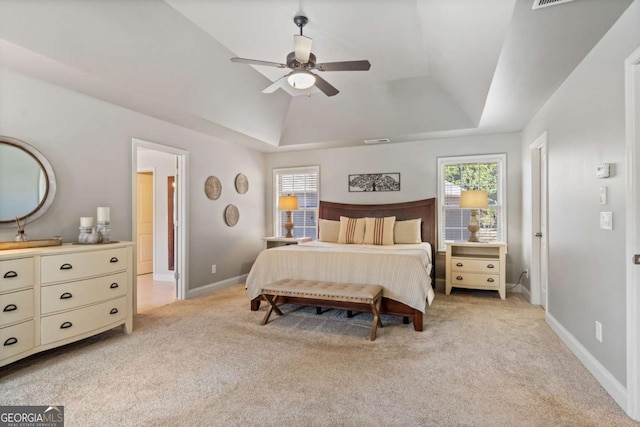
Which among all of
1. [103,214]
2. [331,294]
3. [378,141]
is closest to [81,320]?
[103,214]

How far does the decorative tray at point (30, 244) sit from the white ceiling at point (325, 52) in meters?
1.45

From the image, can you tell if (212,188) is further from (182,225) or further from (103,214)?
(103,214)

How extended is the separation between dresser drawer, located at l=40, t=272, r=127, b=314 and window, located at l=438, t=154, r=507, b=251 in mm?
4486

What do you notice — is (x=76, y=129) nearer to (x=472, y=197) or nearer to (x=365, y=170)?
(x=365, y=170)

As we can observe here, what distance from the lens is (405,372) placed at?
2.39m

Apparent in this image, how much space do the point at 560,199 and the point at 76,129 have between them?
187 inches

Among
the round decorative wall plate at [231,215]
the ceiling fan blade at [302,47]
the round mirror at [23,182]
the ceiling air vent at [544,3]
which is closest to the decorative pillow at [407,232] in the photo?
the round decorative wall plate at [231,215]

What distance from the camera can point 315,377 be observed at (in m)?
2.32

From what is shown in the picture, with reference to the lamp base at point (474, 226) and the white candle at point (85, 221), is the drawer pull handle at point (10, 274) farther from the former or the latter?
the lamp base at point (474, 226)

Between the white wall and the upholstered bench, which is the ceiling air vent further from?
the white wall

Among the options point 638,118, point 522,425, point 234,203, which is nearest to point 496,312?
point 522,425

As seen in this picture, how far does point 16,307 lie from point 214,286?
110 inches

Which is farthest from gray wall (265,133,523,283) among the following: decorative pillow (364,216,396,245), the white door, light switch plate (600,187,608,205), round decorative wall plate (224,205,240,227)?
light switch plate (600,187,608,205)

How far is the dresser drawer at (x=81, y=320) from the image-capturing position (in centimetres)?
258
